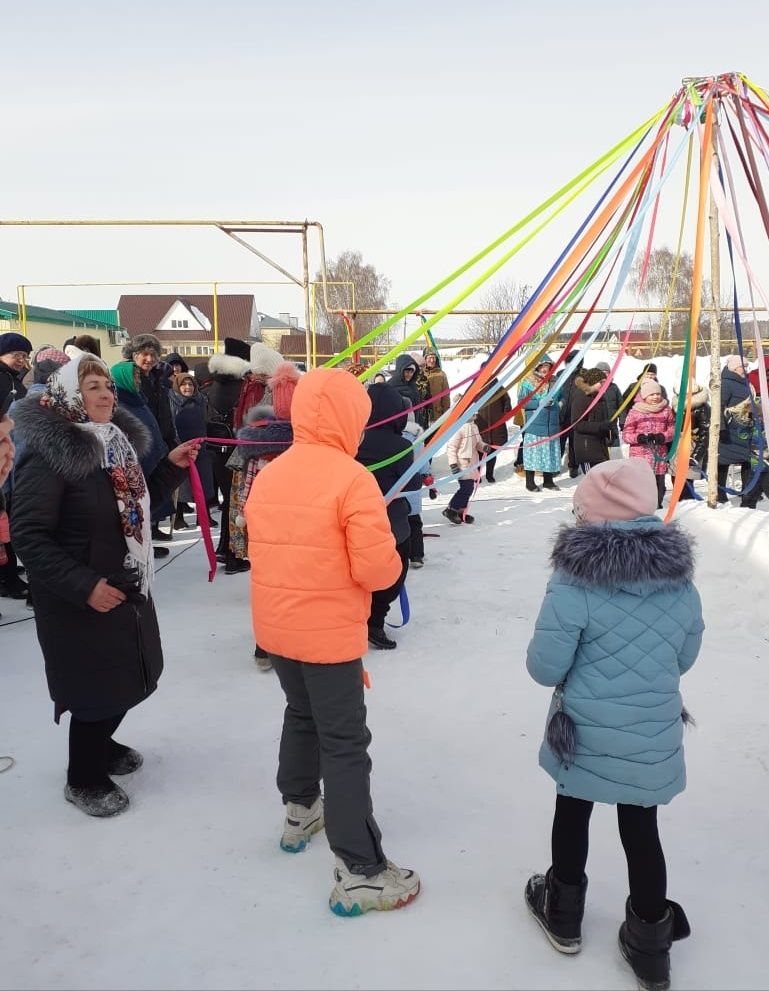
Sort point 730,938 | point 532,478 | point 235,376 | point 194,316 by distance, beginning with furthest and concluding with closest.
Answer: point 194,316
point 532,478
point 235,376
point 730,938

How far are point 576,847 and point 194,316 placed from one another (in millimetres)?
46505

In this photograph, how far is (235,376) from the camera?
6.45 meters

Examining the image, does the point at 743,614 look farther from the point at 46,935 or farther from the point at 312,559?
the point at 46,935

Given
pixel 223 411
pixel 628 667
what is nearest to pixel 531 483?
pixel 223 411

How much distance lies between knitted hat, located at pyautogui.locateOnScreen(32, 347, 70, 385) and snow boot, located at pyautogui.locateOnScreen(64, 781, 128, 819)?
9.97ft

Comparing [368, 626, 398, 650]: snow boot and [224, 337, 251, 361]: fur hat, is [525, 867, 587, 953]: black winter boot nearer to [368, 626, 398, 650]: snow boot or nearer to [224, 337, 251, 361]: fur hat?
[368, 626, 398, 650]: snow boot

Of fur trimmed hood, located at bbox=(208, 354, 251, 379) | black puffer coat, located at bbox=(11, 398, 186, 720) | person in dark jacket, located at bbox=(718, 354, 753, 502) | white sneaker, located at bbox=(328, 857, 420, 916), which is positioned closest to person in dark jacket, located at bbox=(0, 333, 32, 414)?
fur trimmed hood, located at bbox=(208, 354, 251, 379)

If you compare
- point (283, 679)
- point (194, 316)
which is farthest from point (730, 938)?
point (194, 316)

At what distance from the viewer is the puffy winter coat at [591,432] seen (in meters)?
8.82

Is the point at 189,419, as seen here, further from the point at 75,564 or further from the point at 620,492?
the point at 620,492

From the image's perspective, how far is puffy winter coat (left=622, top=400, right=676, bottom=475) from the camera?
24.1 ft

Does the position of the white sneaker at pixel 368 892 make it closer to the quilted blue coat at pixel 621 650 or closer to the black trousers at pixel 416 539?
the quilted blue coat at pixel 621 650

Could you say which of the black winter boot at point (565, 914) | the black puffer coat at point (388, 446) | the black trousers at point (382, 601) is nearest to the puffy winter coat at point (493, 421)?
the black puffer coat at point (388, 446)

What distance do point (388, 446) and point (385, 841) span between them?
216cm
